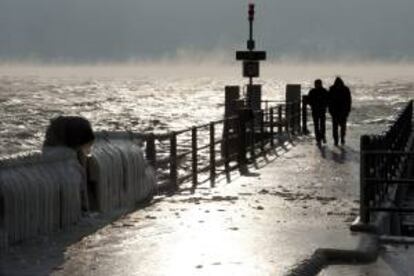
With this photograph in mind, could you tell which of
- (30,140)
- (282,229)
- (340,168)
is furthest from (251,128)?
(30,140)

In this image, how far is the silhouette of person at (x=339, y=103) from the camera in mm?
21578

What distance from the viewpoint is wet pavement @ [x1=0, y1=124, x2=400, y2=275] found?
319 inches

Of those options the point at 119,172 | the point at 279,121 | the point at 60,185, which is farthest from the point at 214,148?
the point at 279,121

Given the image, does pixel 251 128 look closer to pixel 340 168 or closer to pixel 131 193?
pixel 340 168

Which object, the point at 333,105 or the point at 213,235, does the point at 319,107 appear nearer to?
the point at 333,105

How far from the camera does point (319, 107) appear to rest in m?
22.4

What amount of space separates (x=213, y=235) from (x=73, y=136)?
6.62ft

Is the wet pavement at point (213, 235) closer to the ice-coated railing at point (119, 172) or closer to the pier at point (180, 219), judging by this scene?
the pier at point (180, 219)

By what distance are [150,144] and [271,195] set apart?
1991 mm

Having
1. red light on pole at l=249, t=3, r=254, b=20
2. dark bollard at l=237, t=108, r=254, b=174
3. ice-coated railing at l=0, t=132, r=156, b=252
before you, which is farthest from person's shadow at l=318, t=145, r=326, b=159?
ice-coated railing at l=0, t=132, r=156, b=252

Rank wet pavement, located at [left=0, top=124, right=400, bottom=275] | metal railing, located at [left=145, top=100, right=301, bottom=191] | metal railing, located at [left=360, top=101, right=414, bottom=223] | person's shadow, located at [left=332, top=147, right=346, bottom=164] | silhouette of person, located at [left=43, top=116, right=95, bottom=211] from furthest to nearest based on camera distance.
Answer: person's shadow, located at [left=332, top=147, right=346, bottom=164]
metal railing, located at [left=145, top=100, right=301, bottom=191]
silhouette of person, located at [left=43, top=116, right=95, bottom=211]
metal railing, located at [left=360, top=101, right=414, bottom=223]
wet pavement, located at [left=0, top=124, right=400, bottom=275]

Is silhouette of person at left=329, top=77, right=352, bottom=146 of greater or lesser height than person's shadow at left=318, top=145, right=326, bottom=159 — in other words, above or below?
above

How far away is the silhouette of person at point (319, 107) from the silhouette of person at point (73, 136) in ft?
41.3

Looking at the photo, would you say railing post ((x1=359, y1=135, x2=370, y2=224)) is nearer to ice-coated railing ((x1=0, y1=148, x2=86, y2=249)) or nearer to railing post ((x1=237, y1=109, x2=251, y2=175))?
ice-coated railing ((x1=0, y1=148, x2=86, y2=249))
